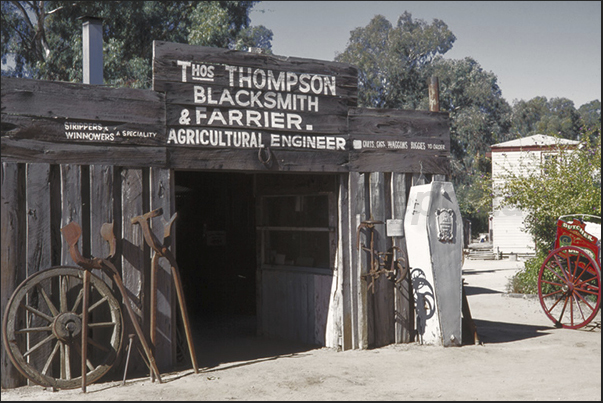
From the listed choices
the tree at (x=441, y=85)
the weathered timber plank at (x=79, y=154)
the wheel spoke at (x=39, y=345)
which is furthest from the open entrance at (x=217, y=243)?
the tree at (x=441, y=85)

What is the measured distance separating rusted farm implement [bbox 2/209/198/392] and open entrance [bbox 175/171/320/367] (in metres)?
5.77

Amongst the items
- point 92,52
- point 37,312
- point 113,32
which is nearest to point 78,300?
point 37,312

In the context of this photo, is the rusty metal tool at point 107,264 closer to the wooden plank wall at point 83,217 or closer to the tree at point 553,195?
the wooden plank wall at point 83,217

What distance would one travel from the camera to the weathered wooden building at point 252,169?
678cm

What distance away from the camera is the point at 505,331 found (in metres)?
10.4

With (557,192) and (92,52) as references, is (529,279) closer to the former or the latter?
(557,192)

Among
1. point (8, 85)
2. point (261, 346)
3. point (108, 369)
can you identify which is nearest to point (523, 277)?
point (261, 346)

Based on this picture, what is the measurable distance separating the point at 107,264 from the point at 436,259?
4.15 m

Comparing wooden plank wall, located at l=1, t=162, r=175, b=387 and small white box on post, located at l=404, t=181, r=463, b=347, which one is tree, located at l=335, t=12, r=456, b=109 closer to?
small white box on post, located at l=404, t=181, r=463, b=347

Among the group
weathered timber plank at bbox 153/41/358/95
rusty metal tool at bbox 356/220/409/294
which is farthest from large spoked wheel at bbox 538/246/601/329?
weathered timber plank at bbox 153/41/358/95

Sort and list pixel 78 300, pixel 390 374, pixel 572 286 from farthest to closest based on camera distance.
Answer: pixel 572 286
pixel 390 374
pixel 78 300

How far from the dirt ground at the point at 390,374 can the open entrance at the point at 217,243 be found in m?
3.09

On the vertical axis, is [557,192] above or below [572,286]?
above

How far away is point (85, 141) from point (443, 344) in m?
5.05
